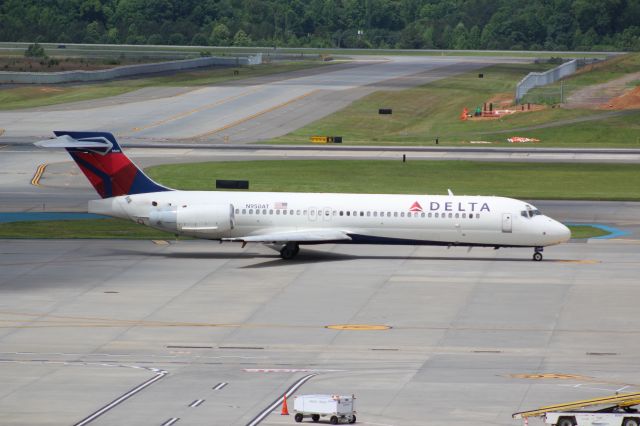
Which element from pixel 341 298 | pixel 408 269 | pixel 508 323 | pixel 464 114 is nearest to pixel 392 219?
pixel 408 269

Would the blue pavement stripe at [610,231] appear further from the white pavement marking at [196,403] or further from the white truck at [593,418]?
the white truck at [593,418]

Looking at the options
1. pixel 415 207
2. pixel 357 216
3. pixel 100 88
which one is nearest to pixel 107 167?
pixel 357 216

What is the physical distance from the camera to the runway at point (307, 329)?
39594 millimetres

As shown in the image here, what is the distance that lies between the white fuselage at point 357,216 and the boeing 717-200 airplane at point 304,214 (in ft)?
0.16

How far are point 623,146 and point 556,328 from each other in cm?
7426

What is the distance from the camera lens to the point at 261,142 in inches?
4813

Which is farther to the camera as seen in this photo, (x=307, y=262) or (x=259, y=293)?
(x=307, y=262)

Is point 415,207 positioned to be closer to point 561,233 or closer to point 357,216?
point 357,216

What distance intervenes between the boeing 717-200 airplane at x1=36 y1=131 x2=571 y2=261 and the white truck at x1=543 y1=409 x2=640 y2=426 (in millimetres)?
29951

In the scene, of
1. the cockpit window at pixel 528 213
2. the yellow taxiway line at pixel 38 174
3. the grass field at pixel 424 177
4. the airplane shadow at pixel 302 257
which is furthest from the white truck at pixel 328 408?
the yellow taxiway line at pixel 38 174

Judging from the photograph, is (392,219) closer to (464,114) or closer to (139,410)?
(139,410)

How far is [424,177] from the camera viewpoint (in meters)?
97.9

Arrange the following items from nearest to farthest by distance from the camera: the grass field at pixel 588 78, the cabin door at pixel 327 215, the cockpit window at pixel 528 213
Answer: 1. the cockpit window at pixel 528 213
2. the cabin door at pixel 327 215
3. the grass field at pixel 588 78

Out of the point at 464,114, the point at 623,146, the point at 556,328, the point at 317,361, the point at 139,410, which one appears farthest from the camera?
the point at 464,114
